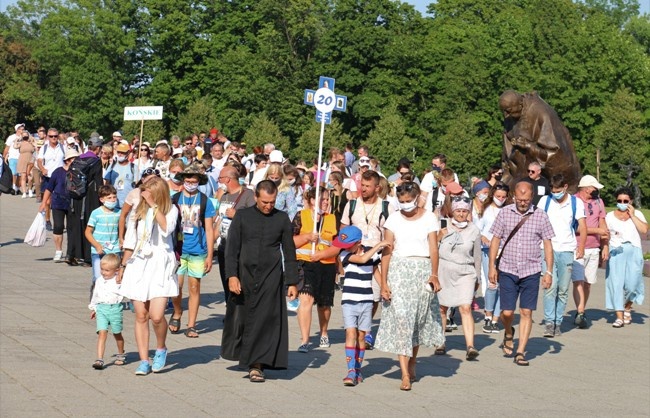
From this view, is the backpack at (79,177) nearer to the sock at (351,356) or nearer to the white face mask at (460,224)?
the white face mask at (460,224)

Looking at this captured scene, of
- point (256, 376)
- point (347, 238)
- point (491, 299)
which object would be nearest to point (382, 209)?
point (347, 238)

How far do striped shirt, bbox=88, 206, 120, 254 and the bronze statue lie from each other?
9.75 m

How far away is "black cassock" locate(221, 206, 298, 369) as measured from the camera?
1146 centimetres

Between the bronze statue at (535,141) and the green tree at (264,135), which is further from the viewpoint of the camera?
the green tree at (264,135)

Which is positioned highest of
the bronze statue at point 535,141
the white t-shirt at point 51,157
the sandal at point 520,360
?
the bronze statue at point 535,141

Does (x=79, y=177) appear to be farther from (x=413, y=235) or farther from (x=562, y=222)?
(x=413, y=235)

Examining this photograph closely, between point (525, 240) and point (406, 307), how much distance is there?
2413mm

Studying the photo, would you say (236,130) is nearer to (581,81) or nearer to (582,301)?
(581,81)

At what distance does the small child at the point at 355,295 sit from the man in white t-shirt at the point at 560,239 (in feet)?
13.2

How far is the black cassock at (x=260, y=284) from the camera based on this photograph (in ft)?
37.6

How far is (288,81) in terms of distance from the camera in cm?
7725

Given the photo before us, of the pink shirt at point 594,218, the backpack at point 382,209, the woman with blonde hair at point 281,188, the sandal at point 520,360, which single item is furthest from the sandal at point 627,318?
the backpack at point 382,209

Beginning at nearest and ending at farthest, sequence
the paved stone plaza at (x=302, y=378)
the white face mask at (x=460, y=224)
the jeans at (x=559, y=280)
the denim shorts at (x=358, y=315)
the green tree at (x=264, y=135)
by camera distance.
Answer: the paved stone plaza at (x=302, y=378) → the denim shorts at (x=358, y=315) → the white face mask at (x=460, y=224) → the jeans at (x=559, y=280) → the green tree at (x=264, y=135)

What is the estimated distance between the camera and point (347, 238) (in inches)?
472
